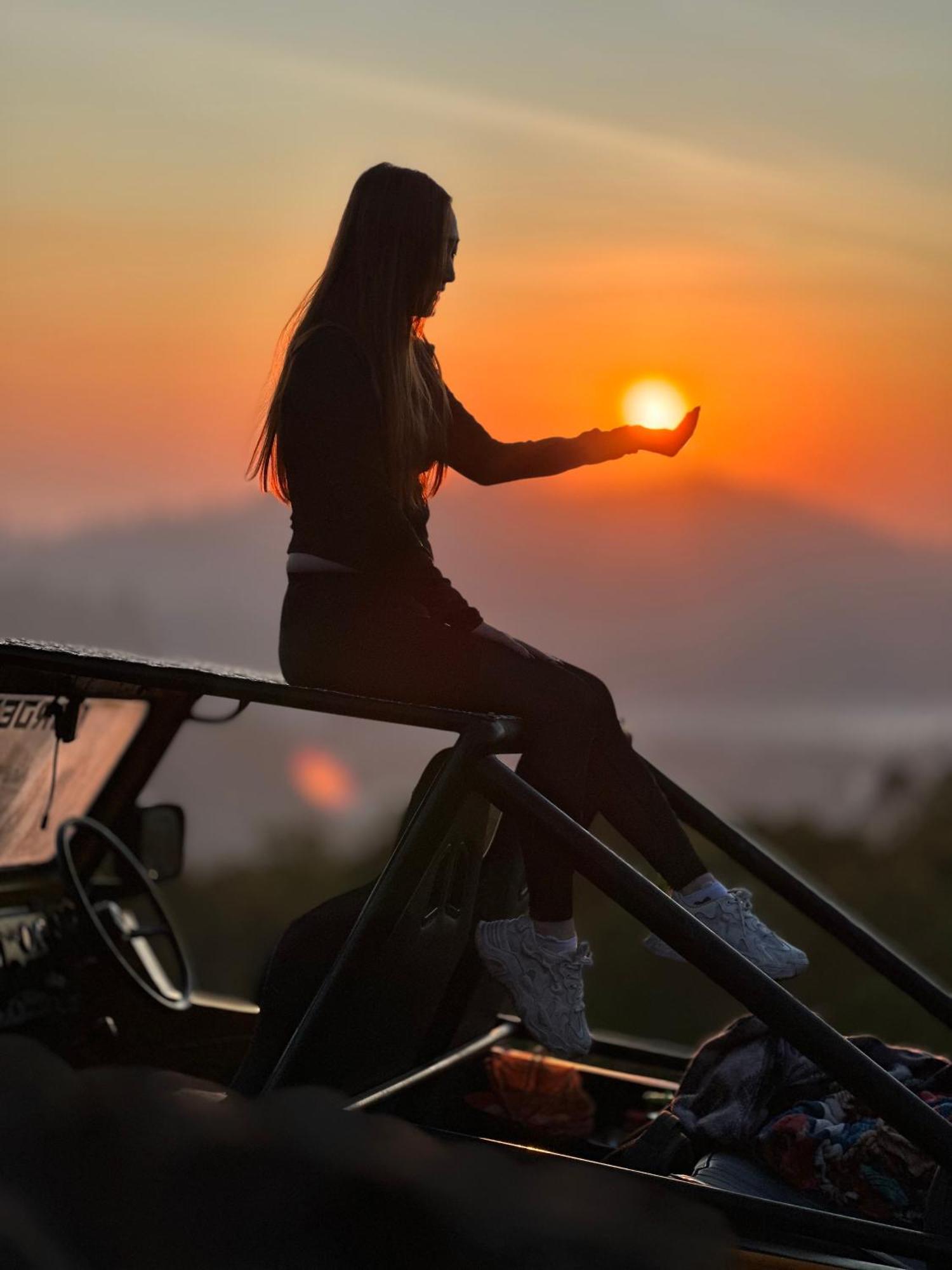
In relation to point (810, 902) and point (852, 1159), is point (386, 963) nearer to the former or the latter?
point (852, 1159)

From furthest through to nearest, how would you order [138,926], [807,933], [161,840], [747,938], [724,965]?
[807,933] → [161,840] → [138,926] → [747,938] → [724,965]

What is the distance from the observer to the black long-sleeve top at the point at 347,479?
A: 2854mm

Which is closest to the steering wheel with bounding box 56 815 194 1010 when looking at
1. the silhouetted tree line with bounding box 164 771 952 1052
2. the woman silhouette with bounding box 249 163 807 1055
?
the woman silhouette with bounding box 249 163 807 1055

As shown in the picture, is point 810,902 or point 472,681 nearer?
point 472,681

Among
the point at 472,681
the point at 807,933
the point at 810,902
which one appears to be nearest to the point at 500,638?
the point at 472,681

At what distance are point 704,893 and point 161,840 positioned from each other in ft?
6.58

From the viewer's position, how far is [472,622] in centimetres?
287

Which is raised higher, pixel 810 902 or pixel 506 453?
pixel 506 453

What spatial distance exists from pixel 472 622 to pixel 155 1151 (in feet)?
4.37

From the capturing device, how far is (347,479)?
291cm

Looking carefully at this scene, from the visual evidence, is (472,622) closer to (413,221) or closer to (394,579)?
(394,579)

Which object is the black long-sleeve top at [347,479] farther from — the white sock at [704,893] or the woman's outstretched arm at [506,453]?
the white sock at [704,893]

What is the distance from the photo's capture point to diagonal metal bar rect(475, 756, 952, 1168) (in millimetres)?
2375

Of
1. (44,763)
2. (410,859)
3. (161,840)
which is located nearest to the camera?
(410,859)
